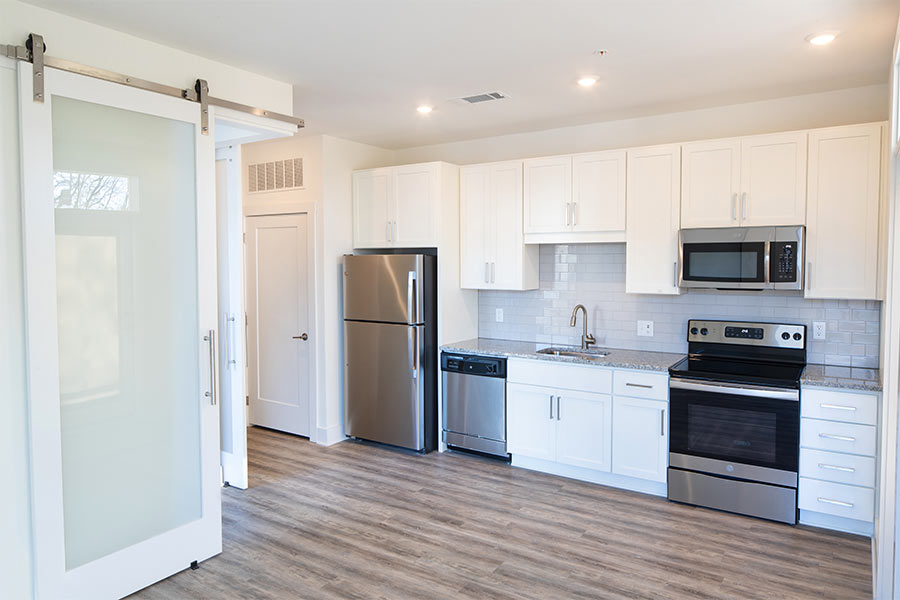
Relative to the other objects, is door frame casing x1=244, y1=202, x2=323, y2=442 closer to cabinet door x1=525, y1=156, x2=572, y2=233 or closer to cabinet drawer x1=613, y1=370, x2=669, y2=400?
cabinet door x1=525, y1=156, x2=572, y2=233

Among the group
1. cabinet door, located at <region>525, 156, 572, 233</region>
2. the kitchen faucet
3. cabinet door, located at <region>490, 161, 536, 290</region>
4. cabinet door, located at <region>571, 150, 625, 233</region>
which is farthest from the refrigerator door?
cabinet door, located at <region>571, 150, 625, 233</region>

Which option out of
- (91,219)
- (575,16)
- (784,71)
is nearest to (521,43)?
(575,16)

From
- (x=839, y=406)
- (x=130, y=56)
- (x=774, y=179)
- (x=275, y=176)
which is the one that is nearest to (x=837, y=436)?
(x=839, y=406)

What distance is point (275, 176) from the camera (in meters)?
5.28

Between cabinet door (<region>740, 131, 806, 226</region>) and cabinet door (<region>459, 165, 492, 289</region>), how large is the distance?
183 cm

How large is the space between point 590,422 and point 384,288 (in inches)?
74.7

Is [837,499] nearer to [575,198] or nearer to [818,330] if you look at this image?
[818,330]

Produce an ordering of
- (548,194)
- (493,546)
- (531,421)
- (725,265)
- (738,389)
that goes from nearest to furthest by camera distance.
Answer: (493,546) → (738,389) → (725,265) → (531,421) → (548,194)

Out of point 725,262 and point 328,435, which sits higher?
point 725,262

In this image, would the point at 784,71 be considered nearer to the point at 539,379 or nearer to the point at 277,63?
the point at 539,379

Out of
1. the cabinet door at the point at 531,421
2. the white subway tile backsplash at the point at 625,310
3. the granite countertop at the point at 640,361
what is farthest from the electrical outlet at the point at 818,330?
the cabinet door at the point at 531,421

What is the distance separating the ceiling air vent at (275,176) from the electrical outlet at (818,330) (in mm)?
3981

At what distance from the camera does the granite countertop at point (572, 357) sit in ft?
12.9

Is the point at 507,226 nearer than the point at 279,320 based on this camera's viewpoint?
Yes
